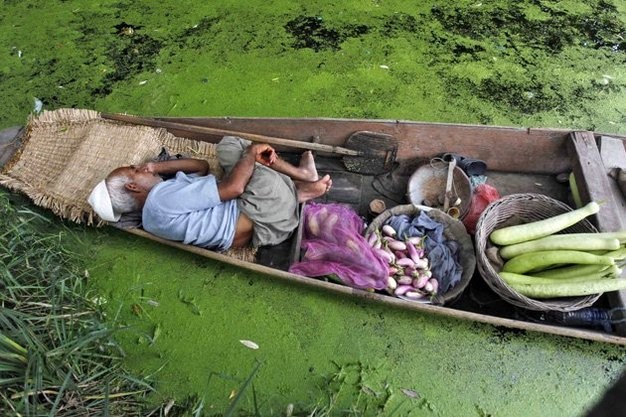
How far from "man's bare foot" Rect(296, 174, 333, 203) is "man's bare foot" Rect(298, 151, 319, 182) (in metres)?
0.04

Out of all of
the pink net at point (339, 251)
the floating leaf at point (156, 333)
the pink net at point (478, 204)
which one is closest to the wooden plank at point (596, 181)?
the pink net at point (478, 204)

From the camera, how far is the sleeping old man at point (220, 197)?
88.0 inches

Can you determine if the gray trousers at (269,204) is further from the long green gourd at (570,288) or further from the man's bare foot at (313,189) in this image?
the long green gourd at (570,288)

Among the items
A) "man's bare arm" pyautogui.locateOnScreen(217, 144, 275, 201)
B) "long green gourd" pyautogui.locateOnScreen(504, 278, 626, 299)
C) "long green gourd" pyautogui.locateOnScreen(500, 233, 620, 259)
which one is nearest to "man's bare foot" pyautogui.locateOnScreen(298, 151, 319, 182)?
"man's bare arm" pyautogui.locateOnScreen(217, 144, 275, 201)

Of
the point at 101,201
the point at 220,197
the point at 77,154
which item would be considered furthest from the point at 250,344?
the point at 77,154

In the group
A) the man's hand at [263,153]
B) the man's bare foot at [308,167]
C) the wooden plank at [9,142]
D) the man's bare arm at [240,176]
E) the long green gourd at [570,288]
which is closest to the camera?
the long green gourd at [570,288]

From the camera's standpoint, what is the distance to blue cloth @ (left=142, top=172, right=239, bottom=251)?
7.27 feet

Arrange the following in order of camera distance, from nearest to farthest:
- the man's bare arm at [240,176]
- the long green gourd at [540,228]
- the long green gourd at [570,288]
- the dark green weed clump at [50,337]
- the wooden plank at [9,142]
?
the dark green weed clump at [50,337], the long green gourd at [570,288], the long green gourd at [540,228], the man's bare arm at [240,176], the wooden plank at [9,142]

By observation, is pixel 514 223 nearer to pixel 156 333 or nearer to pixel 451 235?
pixel 451 235

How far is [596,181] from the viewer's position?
2299 millimetres

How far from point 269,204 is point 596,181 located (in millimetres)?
1570

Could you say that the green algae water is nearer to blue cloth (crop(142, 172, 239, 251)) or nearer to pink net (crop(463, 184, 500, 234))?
blue cloth (crop(142, 172, 239, 251))

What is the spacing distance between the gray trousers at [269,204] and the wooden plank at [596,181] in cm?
140

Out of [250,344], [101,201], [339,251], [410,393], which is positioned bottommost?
[410,393]
